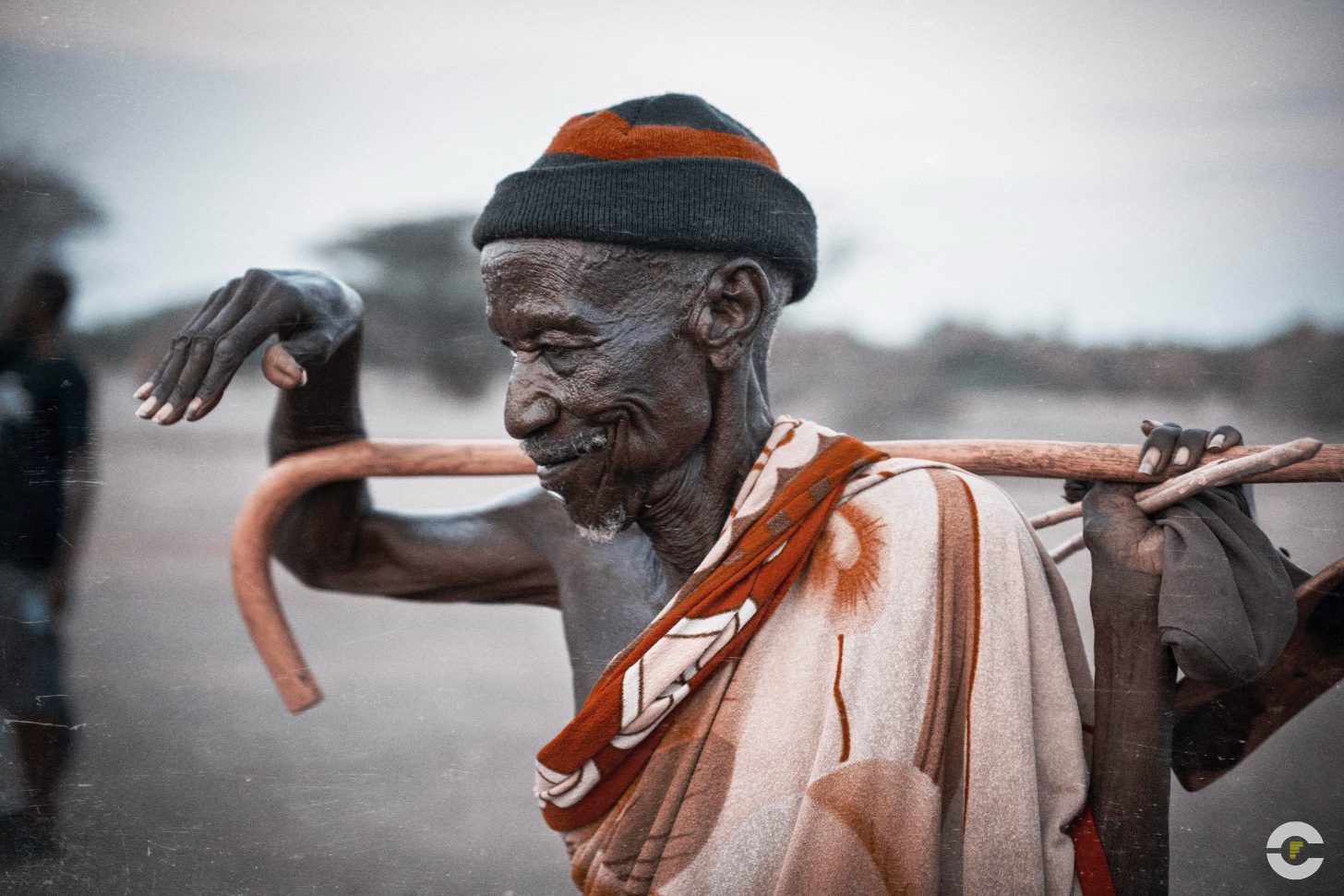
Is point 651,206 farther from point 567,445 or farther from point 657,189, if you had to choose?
point 567,445

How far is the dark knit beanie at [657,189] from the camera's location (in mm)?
1348

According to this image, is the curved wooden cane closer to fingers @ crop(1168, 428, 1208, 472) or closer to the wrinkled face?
fingers @ crop(1168, 428, 1208, 472)

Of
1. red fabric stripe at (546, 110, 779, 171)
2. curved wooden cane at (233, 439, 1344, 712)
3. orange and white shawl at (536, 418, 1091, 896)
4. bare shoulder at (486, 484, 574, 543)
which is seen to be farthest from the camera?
bare shoulder at (486, 484, 574, 543)

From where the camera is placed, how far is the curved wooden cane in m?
1.56

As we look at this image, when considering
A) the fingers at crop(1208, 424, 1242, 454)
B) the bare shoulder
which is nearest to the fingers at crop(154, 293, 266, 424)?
the bare shoulder

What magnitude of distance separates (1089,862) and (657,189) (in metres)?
1.05

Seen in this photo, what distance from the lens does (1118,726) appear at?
1.47m

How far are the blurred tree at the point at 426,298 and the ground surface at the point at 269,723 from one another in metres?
0.07

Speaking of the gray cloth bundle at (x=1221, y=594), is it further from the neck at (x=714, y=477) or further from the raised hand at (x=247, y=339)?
the raised hand at (x=247, y=339)

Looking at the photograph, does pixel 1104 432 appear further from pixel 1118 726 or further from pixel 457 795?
pixel 457 795

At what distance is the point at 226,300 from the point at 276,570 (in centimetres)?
82
